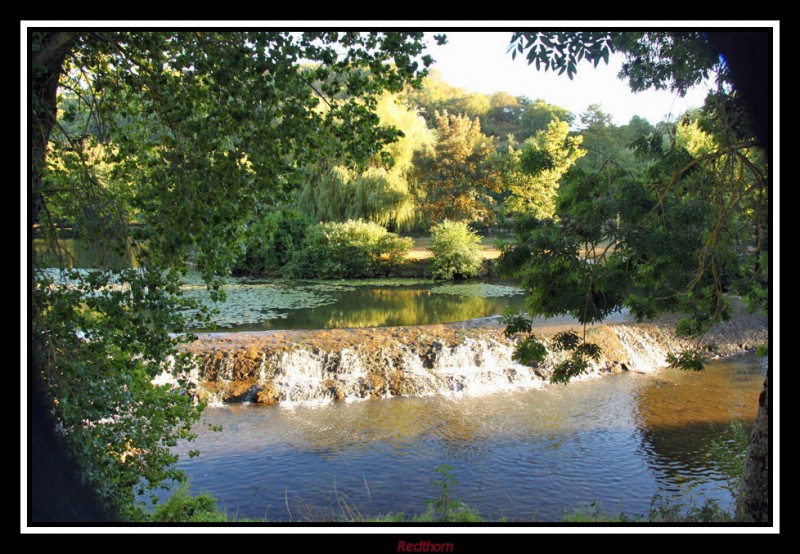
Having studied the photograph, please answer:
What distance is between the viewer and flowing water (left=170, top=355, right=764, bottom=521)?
22.6 ft

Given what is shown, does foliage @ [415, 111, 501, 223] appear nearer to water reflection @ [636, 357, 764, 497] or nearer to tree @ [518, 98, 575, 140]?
tree @ [518, 98, 575, 140]

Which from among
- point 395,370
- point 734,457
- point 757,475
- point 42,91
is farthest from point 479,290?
point 42,91

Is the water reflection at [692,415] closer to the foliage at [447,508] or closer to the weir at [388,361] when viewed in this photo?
the weir at [388,361]

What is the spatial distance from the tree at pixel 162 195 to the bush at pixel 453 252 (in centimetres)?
1716

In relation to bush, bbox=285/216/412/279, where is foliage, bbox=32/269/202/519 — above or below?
below

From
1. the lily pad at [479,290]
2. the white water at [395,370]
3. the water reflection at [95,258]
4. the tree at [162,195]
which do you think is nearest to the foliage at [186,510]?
the tree at [162,195]

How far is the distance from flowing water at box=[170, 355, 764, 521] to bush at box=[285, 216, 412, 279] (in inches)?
482

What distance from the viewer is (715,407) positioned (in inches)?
378

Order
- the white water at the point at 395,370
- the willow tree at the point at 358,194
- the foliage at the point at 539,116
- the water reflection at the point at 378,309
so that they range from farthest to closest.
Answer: the foliage at the point at 539,116, the willow tree at the point at 358,194, the water reflection at the point at 378,309, the white water at the point at 395,370

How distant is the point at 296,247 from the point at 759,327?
14.5 metres

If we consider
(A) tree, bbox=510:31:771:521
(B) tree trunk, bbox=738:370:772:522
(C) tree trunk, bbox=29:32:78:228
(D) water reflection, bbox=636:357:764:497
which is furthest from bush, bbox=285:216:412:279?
(B) tree trunk, bbox=738:370:772:522

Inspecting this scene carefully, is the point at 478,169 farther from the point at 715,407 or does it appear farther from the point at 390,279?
the point at 715,407

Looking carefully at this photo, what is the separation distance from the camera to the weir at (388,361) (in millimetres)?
10250
